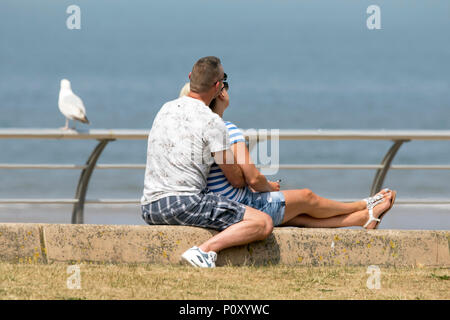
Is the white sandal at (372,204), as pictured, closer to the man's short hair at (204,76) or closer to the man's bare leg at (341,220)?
the man's bare leg at (341,220)

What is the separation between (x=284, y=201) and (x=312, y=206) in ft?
0.81

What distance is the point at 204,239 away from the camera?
4.73 meters

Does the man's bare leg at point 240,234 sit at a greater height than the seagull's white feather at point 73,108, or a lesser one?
lesser

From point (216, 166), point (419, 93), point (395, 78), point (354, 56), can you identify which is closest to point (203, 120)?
point (216, 166)

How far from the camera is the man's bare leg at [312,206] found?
5.00m

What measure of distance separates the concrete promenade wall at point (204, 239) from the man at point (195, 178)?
0.12 metres

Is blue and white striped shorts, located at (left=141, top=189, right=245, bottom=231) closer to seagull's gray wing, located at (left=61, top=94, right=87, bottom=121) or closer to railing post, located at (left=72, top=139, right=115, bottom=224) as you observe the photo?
railing post, located at (left=72, top=139, right=115, bottom=224)

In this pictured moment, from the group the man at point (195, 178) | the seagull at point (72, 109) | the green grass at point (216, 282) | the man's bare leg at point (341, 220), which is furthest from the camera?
the seagull at point (72, 109)

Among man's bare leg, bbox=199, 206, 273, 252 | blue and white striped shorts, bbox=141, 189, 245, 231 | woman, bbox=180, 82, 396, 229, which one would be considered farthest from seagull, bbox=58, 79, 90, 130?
man's bare leg, bbox=199, 206, 273, 252

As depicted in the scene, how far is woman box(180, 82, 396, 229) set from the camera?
479 centimetres

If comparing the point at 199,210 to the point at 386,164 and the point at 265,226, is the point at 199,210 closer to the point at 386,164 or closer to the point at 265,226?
the point at 265,226

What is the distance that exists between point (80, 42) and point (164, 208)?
48653 mm

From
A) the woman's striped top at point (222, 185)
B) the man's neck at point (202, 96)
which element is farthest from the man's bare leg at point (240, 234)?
the man's neck at point (202, 96)
